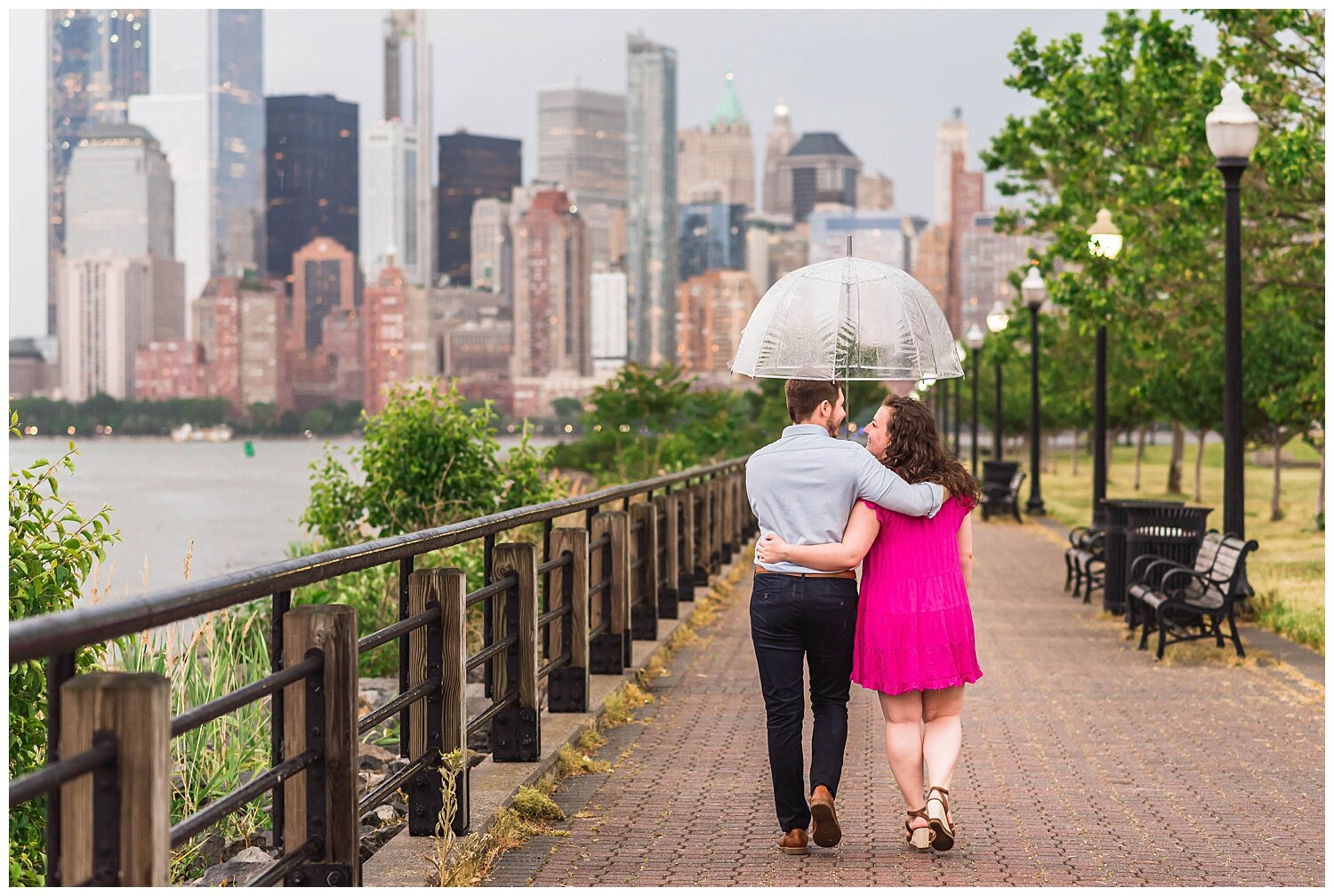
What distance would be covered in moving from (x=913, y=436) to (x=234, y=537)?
2431 inches

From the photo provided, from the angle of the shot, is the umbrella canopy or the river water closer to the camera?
the umbrella canopy

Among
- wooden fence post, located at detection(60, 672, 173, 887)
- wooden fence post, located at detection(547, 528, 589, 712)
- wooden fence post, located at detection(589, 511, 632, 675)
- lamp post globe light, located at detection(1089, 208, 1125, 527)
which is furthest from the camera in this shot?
lamp post globe light, located at detection(1089, 208, 1125, 527)

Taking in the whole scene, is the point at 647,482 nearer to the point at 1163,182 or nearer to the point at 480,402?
the point at 480,402

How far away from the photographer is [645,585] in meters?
12.0

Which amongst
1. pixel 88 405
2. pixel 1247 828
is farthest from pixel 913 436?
pixel 88 405

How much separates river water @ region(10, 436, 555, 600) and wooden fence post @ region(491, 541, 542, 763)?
2.22 metres

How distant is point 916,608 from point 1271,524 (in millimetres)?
28648

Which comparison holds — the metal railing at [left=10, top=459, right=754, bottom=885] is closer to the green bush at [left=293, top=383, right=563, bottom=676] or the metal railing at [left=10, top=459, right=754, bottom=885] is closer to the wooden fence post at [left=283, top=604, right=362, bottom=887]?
the wooden fence post at [left=283, top=604, right=362, bottom=887]

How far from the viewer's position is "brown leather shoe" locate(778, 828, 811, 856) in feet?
20.3

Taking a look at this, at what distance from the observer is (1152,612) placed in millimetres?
13133

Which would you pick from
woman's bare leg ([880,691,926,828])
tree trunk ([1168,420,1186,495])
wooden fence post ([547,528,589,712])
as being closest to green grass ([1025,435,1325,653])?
tree trunk ([1168,420,1186,495])

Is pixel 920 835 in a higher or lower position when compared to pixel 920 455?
lower

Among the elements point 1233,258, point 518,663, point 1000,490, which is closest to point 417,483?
point 1233,258

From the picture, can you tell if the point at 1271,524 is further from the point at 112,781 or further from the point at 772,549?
the point at 112,781
